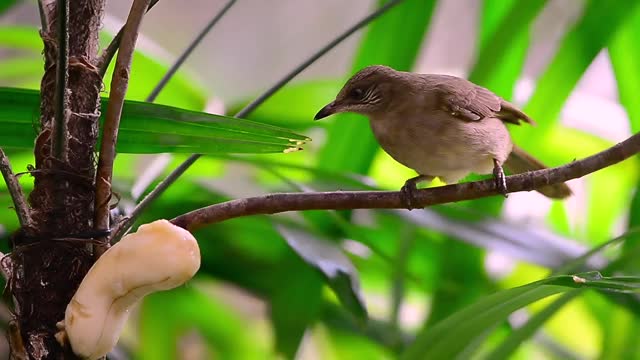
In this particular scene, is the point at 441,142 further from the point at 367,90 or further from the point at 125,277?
the point at 125,277

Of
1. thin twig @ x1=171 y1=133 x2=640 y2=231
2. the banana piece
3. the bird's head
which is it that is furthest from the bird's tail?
the banana piece

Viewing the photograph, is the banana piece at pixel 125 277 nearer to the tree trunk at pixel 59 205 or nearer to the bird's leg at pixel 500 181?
the tree trunk at pixel 59 205

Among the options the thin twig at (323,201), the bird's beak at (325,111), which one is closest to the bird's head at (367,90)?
the bird's beak at (325,111)

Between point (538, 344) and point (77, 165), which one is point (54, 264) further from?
point (538, 344)

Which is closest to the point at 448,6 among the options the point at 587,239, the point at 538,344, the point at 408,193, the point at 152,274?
the point at 587,239

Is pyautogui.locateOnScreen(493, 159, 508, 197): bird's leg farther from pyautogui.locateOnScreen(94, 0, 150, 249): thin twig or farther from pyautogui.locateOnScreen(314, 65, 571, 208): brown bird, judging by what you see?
pyautogui.locateOnScreen(94, 0, 150, 249): thin twig

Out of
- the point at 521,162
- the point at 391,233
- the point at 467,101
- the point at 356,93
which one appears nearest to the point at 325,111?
the point at 356,93

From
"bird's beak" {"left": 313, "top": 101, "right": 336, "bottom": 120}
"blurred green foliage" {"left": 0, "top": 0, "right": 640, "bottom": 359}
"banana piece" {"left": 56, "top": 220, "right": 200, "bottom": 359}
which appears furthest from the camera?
"blurred green foliage" {"left": 0, "top": 0, "right": 640, "bottom": 359}
